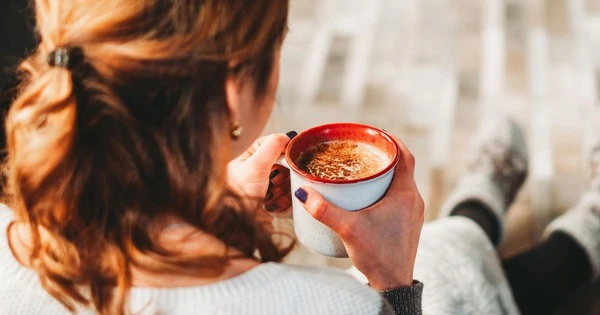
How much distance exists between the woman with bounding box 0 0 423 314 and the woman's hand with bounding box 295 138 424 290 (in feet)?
0.35

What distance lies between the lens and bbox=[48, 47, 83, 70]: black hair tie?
1.80 ft

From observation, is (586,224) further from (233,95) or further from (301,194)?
(233,95)

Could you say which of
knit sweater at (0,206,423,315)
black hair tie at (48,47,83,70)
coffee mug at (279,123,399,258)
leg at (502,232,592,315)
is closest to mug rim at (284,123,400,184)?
coffee mug at (279,123,399,258)

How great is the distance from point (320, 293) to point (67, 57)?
311 mm

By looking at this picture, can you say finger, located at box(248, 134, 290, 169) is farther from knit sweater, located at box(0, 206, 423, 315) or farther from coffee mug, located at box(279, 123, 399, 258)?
knit sweater, located at box(0, 206, 423, 315)

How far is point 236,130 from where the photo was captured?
0.64m

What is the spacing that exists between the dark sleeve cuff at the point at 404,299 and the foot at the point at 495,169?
0.74 metres

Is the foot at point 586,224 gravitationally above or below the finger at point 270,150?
below

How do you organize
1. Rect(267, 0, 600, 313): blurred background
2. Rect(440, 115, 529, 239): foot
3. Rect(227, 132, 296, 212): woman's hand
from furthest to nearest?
Rect(267, 0, 600, 313): blurred background < Rect(440, 115, 529, 239): foot < Rect(227, 132, 296, 212): woman's hand

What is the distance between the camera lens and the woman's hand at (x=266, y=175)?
816mm

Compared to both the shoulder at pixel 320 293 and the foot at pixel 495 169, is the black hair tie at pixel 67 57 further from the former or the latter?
the foot at pixel 495 169

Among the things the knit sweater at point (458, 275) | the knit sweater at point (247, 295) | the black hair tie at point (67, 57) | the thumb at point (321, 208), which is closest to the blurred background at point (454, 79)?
the knit sweater at point (458, 275)

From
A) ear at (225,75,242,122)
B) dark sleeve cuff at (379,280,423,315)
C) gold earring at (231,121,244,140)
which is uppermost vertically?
ear at (225,75,242,122)

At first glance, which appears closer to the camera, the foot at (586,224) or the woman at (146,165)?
the woman at (146,165)
